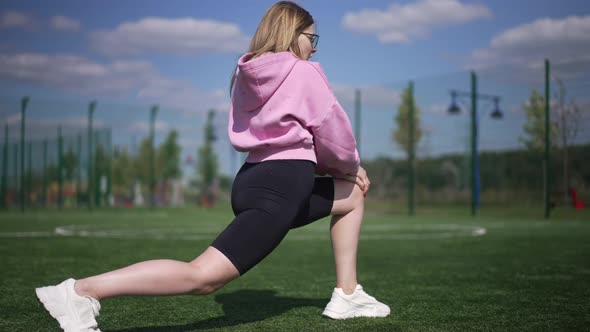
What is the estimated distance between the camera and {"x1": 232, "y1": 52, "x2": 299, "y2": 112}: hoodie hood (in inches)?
102

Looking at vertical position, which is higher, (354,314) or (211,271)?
(211,271)

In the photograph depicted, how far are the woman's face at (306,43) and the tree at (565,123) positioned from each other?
13.5 metres

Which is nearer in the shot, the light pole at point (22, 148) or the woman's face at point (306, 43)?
the woman's face at point (306, 43)

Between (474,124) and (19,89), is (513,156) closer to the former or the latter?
(474,124)

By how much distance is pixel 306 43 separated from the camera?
9.01ft

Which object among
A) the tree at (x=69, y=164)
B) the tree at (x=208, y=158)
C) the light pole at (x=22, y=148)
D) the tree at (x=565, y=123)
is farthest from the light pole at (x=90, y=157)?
the tree at (x=565, y=123)

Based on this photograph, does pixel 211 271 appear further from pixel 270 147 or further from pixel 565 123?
pixel 565 123

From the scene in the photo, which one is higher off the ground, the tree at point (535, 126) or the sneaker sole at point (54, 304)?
the tree at point (535, 126)

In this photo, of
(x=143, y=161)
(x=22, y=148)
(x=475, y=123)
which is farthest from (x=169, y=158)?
(x=475, y=123)

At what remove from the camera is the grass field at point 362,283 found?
2.97 m

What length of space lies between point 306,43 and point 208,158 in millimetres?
24457

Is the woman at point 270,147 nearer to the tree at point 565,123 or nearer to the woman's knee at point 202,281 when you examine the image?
the woman's knee at point 202,281

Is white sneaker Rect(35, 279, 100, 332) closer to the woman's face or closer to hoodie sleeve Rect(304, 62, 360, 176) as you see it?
hoodie sleeve Rect(304, 62, 360, 176)

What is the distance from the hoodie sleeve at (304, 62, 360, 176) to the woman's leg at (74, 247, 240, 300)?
655mm
